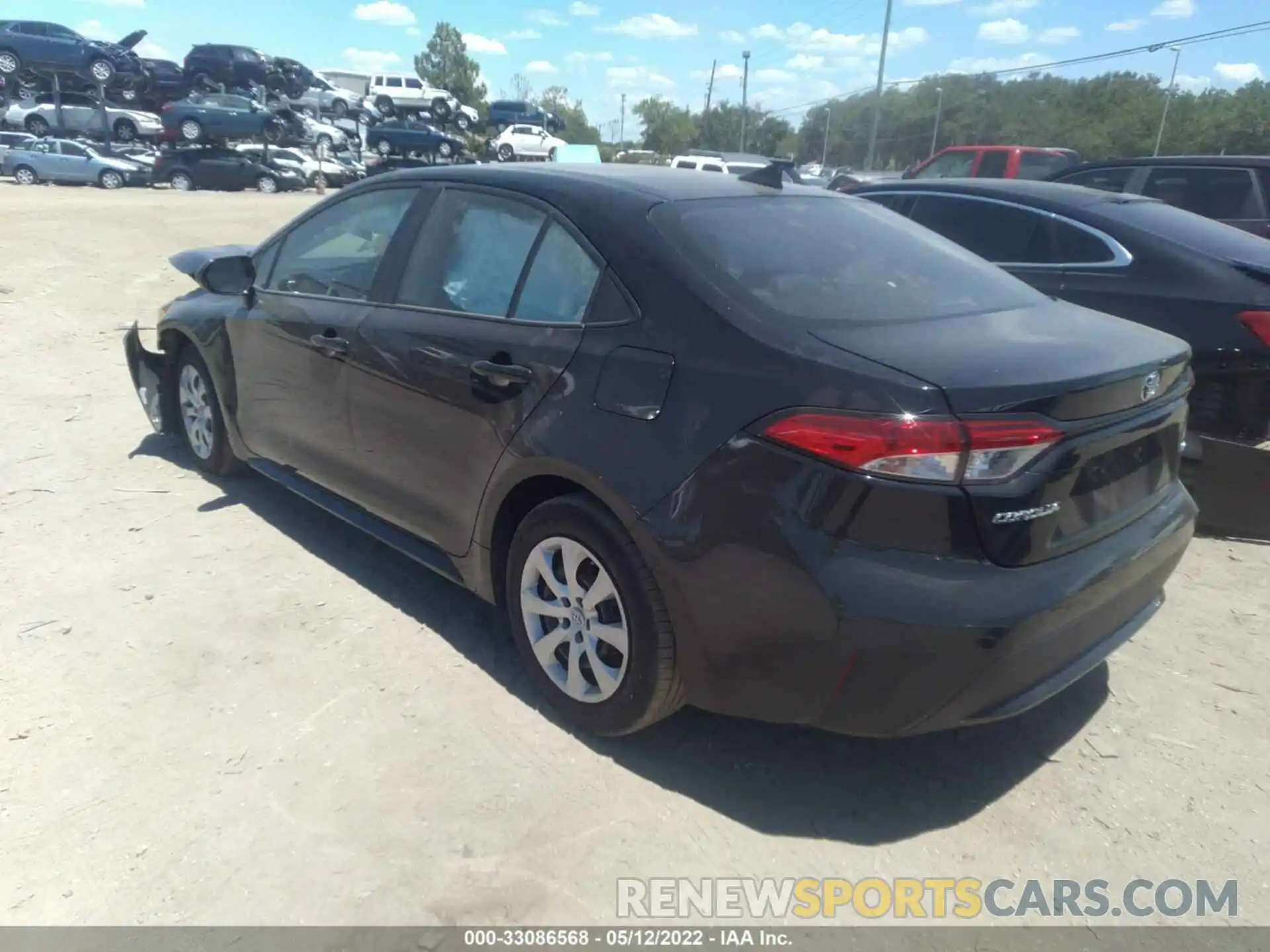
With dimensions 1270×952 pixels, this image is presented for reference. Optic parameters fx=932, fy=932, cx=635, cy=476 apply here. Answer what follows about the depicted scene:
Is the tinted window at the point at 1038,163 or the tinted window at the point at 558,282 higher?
the tinted window at the point at 1038,163

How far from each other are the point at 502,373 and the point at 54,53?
36.3 m

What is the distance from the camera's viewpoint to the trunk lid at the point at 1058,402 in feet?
7.34

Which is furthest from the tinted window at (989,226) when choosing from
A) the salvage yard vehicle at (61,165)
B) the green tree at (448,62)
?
the green tree at (448,62)

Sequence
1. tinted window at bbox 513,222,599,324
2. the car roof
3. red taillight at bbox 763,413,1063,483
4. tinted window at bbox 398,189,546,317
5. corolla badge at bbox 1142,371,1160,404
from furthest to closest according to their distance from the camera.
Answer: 1. the car roof
2. tinted window at bbox 398,189,546,317
3. tinted window at bbox 513,222,599,324
4. corolla badge at bbox 1142,371,1160,404
5. red taillight at bbox 763,413,1063,483

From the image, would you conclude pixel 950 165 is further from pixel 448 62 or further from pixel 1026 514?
pixel 448 62

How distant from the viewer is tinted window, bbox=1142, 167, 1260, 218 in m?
7.77

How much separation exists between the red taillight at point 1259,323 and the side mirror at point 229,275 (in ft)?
14.7

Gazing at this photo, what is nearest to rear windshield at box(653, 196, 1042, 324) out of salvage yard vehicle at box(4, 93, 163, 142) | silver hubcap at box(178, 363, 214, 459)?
silver hubcap at box(178, 363, 214, 459)

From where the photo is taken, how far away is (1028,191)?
5.32 m

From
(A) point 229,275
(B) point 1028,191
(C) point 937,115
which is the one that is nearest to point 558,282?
(A) point 229,275

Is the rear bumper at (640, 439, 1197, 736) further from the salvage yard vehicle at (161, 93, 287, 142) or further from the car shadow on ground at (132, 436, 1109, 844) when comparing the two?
the salvage yard vehicle at (161, 93, 287, 142)

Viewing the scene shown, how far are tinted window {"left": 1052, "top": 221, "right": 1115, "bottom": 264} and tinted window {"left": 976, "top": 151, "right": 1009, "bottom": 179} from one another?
11462 millimetres

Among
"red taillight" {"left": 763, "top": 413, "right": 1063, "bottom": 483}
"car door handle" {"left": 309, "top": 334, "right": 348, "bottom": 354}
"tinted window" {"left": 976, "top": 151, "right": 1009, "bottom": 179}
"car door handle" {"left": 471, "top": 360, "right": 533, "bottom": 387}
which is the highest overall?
"tinted window" {"left": 976, "top": 151, "right": 1009, "bottom": 179}

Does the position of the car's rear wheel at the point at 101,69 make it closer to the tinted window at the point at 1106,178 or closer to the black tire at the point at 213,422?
the black tire at the point at 213,422
